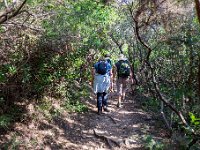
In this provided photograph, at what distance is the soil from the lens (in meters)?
8.14

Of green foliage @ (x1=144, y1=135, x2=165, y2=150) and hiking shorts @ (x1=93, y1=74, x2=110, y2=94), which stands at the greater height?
hiking shorts @ (x1=93, y1=74, x2=110, y2=94)

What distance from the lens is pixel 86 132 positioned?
9070mm

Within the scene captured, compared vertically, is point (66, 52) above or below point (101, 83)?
above

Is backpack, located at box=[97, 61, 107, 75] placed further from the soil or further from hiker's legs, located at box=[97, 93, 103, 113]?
the soil

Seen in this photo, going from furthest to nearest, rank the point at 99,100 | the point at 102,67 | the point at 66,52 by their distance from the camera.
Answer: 1. the point at 99,100
2. the point at 102,67
3. the point at 66,52

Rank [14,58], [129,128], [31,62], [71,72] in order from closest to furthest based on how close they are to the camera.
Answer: [14,58] < [31,62] < [129,128] < [71,72]

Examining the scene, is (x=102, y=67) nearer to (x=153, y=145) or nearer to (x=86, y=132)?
(x=86, y=132)

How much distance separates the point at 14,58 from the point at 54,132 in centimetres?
215

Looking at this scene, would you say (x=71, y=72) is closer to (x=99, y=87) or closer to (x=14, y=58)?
(x=99, y=87)

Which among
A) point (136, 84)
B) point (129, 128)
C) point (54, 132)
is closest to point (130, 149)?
point (129, 128)

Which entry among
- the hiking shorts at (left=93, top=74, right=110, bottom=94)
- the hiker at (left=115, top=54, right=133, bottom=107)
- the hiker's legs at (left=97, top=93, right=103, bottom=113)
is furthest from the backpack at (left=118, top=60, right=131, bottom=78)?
the hiker's legs at (left=97, top=93, right=103, bottom=113)

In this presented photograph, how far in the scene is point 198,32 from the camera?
27.3 feet

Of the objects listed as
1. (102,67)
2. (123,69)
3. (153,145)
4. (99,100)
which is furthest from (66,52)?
(153,145)

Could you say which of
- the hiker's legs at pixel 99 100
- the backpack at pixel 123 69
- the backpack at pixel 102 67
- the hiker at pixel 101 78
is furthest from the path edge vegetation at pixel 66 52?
the backpack at pixel 123 69
